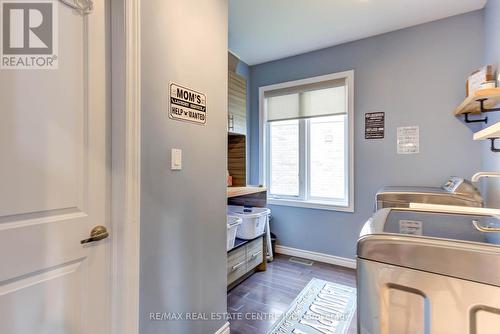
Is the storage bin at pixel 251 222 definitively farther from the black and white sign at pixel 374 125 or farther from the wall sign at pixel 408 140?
the wall sign at pixel 408 140

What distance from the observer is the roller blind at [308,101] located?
300cm

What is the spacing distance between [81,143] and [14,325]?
702mm

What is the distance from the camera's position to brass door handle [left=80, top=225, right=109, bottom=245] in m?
1.07

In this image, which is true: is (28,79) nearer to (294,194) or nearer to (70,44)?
(70,44)

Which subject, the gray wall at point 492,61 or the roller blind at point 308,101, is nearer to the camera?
the gray wall at point 492,61

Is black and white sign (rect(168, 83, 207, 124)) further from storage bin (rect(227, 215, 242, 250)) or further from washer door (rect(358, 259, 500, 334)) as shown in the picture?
washer door (rect(358, 259, 500, 334))

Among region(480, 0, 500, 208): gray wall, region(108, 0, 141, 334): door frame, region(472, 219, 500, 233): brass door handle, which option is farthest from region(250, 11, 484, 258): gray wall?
region(108, 0, 141, 334): door frame

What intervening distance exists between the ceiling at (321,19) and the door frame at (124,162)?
1377mm

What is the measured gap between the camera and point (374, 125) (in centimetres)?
278

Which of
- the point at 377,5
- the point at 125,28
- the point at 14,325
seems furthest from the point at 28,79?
the point at 377,5

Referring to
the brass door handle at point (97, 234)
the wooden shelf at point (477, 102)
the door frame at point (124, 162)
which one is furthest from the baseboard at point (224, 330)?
the wooden shelf at point (477, 102)

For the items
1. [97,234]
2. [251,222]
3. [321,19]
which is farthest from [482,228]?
[321,19]

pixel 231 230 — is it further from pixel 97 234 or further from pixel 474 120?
pixel 474 120

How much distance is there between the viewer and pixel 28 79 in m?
0.92
